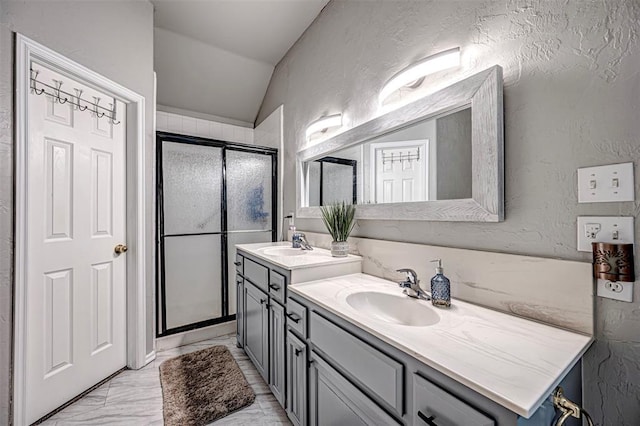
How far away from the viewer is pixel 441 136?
126 centimetres

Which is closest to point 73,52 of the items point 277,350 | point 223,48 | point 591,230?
point 223,48

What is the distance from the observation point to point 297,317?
1.32m

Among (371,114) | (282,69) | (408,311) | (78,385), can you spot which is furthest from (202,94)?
(408,311)

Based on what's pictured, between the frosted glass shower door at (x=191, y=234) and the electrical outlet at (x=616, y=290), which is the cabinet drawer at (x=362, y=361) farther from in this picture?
the frosted glass shower door at (x=191, y=234)

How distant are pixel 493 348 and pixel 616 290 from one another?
41cm

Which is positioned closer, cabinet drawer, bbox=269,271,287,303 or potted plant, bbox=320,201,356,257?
cabinet drawer, bbox=269,271,287,303

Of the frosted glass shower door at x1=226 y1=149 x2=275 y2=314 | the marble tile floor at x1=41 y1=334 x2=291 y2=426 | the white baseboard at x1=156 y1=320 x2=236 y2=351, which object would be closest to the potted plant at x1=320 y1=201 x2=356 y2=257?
the marble tile floor at x1=41 y1=334 x2=291 y2=426

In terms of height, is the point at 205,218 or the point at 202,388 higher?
the point at 205,218

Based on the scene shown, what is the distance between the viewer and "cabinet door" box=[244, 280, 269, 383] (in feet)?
5.64

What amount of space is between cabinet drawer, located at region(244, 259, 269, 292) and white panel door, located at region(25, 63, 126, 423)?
935 mm

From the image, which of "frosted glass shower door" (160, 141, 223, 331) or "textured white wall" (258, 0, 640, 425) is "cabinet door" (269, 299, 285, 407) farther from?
"frosted glass shower door" (160, 141, 223, 331)

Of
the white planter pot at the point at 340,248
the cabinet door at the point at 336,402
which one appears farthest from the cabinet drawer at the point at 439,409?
the white planter pot at the point at 340,248

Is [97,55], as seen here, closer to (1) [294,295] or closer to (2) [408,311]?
(1) [294,295]

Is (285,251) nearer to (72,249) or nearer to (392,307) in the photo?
(392,307)
